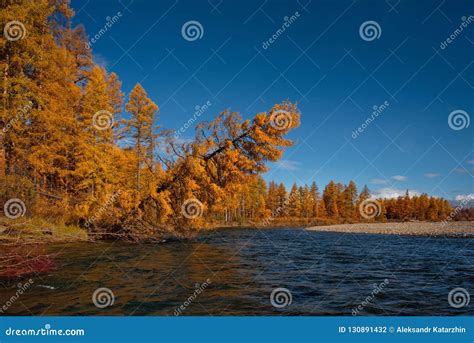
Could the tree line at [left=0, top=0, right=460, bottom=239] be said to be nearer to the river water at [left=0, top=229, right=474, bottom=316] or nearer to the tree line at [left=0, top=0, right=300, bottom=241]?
the tree line at [left=0, top=0, right=300, bottom=241]

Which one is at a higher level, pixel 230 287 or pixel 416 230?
pixel 416 230

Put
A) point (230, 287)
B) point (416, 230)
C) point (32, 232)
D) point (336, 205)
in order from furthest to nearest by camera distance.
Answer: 1. point (336, 205)
2. point (416, 230)
3. point (32, 232)
4. point (230, 287)

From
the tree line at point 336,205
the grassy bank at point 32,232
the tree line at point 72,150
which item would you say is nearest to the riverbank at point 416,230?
the tree line at point 336,205

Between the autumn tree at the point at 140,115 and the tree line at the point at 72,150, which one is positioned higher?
the autumn tree at the point at 140,115

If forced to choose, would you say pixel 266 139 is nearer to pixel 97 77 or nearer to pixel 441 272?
pixel 441 272

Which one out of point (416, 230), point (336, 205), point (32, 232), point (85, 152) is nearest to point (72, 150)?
point (85, 152)

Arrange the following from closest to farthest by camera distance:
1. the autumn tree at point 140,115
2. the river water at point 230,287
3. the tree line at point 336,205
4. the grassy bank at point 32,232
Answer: the river water at point 230,287
the grassy bank at point 32,232
the autumn tree at point 140,115
the tree line at point 336,205

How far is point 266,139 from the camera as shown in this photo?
17.6 metres

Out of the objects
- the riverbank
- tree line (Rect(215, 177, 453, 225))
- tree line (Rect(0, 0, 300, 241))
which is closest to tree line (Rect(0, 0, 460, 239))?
tree line (Rect(0, 0, 300, 241))

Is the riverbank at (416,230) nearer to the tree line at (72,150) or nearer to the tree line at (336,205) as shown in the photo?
the tree line at (336,205)

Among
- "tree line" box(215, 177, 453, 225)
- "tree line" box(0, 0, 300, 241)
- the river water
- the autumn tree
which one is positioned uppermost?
"tree line" box(215, 177, 453, 225)

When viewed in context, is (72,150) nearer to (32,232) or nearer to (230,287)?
(32,232)

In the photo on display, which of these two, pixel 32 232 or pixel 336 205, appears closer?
pixel 32 232

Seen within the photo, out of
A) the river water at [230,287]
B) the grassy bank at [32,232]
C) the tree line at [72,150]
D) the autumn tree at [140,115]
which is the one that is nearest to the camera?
the river water at [230,287]
